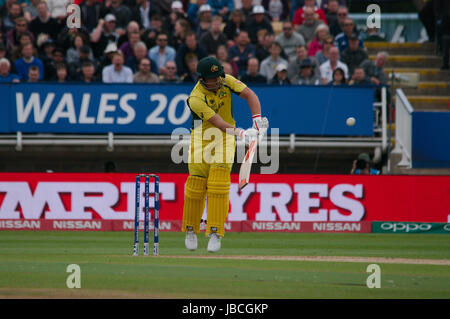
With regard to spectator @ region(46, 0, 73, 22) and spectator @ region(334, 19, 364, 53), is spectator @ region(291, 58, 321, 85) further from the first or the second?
spectator @ region(46, 0, 73, 22)

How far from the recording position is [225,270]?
9.77m

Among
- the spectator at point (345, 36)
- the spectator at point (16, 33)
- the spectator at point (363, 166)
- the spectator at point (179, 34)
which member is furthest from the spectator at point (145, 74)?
the spectator at point (363, 166)

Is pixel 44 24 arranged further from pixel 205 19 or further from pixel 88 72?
pixel 205 19

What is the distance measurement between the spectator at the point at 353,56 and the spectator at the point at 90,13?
6259mm

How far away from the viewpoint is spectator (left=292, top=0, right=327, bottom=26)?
22.1m

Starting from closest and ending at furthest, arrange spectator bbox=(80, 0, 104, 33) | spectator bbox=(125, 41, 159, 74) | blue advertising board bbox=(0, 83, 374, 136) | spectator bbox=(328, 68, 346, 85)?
blue advertising board bbox=(0, 83, 374, 136) < spectator bbox=(328, 68, 346, 85) < spectator bbox=(125, 41, 159, 74) < spectator bbox=(80, 0, 104, 33)

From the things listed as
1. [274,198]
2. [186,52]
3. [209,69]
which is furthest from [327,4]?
[209,69]

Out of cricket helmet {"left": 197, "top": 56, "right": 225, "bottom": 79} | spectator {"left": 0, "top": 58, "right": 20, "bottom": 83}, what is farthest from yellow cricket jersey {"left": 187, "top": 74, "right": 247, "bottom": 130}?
spectator {"left": 0, "top": 58, "right": 20, "bottom": 83}

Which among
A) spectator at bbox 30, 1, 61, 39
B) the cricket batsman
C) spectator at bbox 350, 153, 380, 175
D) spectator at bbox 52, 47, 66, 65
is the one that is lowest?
spectator at bbox 350, 153, 380, 175

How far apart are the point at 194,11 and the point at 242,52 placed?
2883mm

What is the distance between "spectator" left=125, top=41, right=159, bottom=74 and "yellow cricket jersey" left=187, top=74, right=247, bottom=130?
906cm

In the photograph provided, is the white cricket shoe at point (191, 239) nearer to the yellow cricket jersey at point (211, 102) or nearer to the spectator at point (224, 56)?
the yellow cricket jersey at point (211, 102)

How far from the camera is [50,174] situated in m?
17.6

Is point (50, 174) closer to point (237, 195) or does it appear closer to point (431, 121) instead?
point (237, 195)
